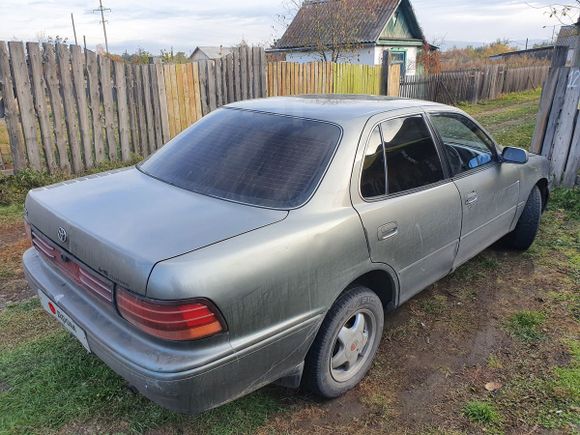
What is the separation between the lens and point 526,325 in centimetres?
346

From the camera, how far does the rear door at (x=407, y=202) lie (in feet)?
8.73

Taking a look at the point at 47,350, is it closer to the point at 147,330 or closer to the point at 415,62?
the point at 147,330

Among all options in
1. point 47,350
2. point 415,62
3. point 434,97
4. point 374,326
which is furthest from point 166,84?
point 415,62

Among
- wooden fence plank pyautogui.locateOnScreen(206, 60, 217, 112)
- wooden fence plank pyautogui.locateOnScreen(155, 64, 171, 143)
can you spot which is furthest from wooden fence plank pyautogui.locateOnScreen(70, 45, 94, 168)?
wooden fence plank pyautogui.locateOnScreen(206, 60, 217, 112)

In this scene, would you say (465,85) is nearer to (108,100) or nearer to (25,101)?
(108,100)

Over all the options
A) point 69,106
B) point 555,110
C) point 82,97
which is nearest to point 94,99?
point 82,97

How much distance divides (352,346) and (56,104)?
18.9ft

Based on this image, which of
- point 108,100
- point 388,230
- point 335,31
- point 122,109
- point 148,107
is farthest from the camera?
point 335,31

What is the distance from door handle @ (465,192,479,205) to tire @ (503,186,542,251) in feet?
4.14

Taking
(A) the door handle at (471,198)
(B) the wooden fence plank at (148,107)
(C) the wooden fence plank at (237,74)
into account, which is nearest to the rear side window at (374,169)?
(A) the door handle at (471,198)

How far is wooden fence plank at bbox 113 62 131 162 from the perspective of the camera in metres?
7.13

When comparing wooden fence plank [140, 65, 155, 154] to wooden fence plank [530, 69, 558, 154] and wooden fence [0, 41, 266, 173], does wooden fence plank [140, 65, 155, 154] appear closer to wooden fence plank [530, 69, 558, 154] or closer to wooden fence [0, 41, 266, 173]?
wooden fence [0, 41, 266, 173]

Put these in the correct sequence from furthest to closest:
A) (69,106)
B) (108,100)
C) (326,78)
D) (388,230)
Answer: (326,78) < (108,100) < (69,106) < (388,230)

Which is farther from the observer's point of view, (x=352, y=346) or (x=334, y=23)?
(x=334, y=23)
